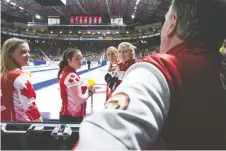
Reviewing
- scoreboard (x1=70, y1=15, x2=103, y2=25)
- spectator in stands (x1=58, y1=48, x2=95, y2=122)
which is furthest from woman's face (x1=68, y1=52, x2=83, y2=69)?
A: scoreboard (x1=70, y1=15, x2=103, y2=25)

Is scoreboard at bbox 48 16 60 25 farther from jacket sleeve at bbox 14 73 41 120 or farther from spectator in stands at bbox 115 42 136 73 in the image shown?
jacket sleeve at bbox 14 73 41 120

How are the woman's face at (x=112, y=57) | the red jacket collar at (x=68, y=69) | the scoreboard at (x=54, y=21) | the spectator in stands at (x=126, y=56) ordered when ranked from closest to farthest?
the red jacket collar at (x=68, y=69) < the spectator in stands at (x=126, y=56) < the woman's face at (x=112, y=57) < the scoreboard at (x=54, y=21)

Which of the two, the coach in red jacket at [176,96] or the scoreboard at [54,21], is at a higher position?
the scoreboard at [54,21]

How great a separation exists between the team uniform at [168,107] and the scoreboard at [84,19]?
70.8 ft

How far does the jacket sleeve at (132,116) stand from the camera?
0.36m

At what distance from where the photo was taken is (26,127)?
1.20m

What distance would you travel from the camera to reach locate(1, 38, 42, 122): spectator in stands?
Answer: 175 cm

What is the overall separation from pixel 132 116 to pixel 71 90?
1897 millimetres

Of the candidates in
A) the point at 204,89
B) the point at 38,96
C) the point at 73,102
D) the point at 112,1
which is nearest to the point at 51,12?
the point at 112,1

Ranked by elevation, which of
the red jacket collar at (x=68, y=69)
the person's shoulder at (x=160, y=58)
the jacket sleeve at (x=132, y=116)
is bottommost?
the red jacket collar at (x=68, y=69)

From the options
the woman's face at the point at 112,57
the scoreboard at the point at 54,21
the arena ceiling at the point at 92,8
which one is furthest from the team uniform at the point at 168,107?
the scoreboard at the point at 54,21

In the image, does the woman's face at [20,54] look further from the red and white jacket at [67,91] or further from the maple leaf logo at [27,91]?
Result: the red and white jacket at [67,91]

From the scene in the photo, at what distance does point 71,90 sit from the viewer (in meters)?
2.23

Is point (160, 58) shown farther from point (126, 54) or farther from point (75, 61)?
point (126, 54)
